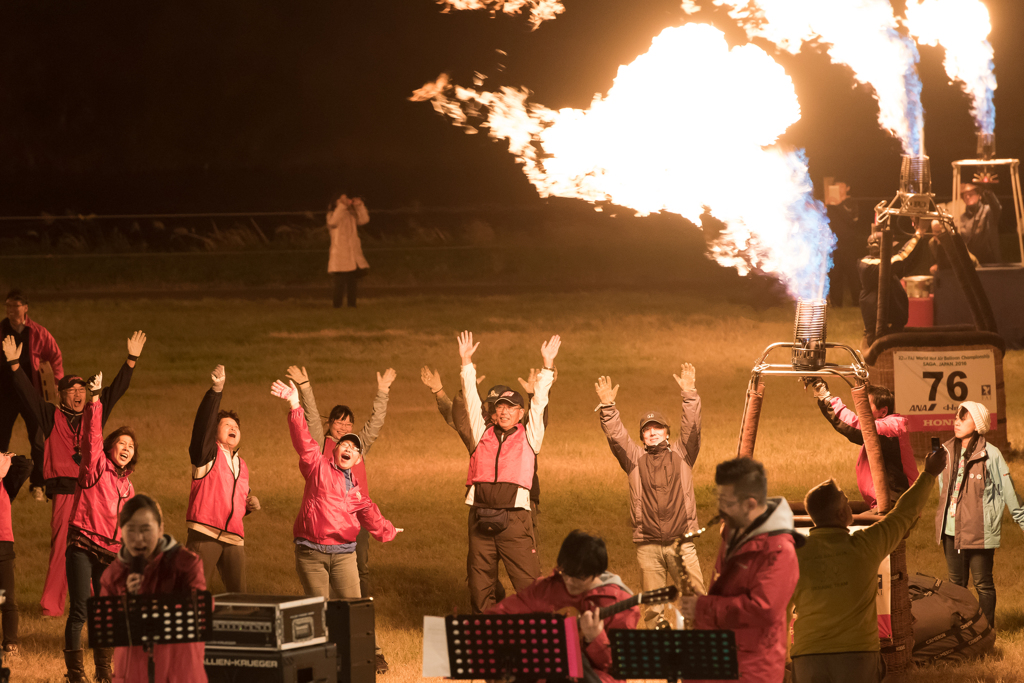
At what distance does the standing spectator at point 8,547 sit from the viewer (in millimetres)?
8703

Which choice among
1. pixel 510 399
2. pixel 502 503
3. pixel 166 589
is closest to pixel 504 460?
pixel 502 503

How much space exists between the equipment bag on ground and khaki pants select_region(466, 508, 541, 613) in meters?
2.49

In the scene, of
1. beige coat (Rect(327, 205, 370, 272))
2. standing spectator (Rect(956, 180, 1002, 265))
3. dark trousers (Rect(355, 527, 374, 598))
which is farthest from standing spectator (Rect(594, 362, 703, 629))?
beige coat (Rect(327, 205, 370, 272))

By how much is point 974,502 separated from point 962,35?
7.09 meters

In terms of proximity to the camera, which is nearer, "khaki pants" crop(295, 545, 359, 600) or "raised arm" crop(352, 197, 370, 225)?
"khaki pants" crop(295, 545, 359, 600)

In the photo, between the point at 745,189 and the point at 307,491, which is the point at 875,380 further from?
the point at 307,491

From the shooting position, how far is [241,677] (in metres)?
6.55

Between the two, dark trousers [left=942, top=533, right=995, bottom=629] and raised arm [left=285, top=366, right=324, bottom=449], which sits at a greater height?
raised arm [left=285, top=366, right=324, bottom=449]

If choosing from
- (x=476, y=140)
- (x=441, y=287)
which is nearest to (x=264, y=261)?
(x=441, y=287)

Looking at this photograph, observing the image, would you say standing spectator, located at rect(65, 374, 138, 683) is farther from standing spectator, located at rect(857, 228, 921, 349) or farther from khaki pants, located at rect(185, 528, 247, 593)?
standing spectator, located at rect(857, 228, 921, 349)

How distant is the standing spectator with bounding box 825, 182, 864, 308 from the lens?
24.3 m

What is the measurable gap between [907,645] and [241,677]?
12.8 ft

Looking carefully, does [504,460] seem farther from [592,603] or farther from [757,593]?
[757,593]

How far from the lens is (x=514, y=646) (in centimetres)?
556
